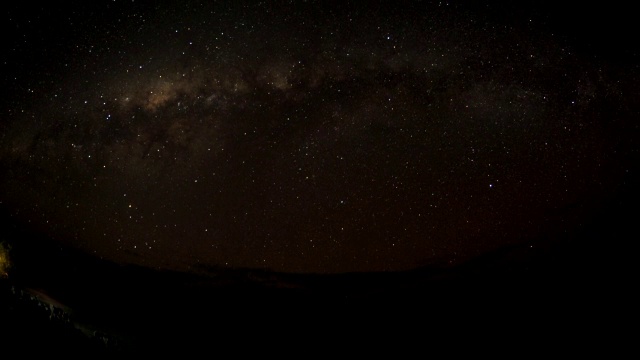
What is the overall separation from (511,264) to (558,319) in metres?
3.43

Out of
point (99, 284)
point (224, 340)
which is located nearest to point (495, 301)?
point (224, 340)

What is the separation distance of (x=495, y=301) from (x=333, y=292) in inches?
258

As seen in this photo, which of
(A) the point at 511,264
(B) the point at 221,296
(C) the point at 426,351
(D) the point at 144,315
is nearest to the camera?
(C) the point at 426,351

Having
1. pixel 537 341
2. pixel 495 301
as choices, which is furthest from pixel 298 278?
pixel 537 341

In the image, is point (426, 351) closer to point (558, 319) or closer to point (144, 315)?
point (558, 319)

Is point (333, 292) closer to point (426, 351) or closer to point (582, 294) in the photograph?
point (426, 351)

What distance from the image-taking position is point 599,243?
43.2ft

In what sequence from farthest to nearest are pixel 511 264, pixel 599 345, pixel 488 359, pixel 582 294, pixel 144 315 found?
1. pixel 144 315
2. pixel 511 264
3. pixel 582 294
4. pixel 488 359
5. pixel 599 345

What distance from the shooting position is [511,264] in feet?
47.4

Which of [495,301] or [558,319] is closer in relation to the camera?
[558,319]

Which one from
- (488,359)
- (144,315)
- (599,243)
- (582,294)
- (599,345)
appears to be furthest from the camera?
(144,315)

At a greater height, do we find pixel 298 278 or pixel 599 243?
pixel 599 243

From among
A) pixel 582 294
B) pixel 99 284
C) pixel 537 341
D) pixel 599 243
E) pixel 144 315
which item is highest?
pixel 599 243

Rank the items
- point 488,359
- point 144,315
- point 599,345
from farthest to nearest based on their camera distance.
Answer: point 144,315 < point 488,359 < point 599,345
